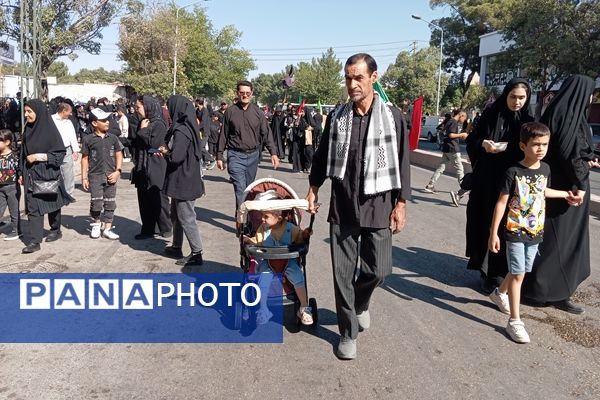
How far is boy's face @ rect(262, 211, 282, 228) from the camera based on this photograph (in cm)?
412

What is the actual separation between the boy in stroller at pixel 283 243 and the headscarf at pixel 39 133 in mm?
3477

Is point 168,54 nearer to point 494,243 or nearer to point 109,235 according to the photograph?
point 109,235

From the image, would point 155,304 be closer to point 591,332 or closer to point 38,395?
point 38,395

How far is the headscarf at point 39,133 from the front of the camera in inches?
247

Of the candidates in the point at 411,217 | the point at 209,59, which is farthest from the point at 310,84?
the point at 411,217

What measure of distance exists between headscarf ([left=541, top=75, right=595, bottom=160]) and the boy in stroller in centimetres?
230

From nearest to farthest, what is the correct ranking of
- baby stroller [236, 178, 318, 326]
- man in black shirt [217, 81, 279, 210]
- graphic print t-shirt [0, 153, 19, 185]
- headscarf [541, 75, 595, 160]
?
baby stroller [236, 178, 318, 326] → headscarf [541, 75, 595, 160] → graphic print t-shirt [0, 153, 19, 185] → man in black shirt [217, 81, 279, 210]

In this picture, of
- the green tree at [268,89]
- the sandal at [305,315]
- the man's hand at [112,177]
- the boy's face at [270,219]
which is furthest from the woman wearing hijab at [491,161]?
the green tree at [268,89]

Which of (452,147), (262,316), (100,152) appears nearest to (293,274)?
(262,316)

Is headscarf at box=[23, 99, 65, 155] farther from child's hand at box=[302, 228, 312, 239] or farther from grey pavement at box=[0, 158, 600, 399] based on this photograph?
child's hand at box=[302, 228, 312, 239]

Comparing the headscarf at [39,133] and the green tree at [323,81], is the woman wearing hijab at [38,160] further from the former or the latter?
the green tree at [323,81]

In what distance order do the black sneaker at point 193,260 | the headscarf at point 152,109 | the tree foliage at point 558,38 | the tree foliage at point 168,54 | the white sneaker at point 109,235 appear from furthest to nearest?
the tree foliage at point 168,54
the tree foliage at point 558,38
the white sneaker at point 109,235
the headscarf at point 152,109
the black sneaker at point 193,260

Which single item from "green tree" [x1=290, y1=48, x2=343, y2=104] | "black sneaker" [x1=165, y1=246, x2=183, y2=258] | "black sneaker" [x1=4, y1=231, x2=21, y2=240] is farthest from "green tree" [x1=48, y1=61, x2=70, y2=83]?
"black sneaker" [x1=165, y1=246, x2=183, y2=258]

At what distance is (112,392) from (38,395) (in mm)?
429
